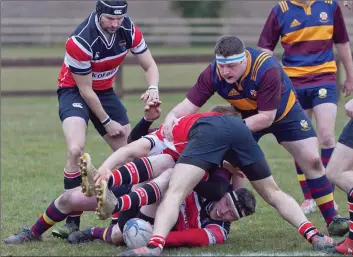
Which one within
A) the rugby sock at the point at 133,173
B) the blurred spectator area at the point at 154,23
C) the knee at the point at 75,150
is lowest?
the blurred spectator area at the point at 154,23

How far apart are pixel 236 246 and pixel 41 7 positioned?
3846 centimetres

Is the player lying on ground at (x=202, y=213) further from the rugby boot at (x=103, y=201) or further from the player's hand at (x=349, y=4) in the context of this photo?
the player's hand at (x=349, y=4)

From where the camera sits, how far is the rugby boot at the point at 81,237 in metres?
6.83

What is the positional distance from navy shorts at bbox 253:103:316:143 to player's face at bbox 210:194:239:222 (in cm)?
97

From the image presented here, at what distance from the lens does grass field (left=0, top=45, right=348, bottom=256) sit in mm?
6461

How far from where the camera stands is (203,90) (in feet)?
23.3

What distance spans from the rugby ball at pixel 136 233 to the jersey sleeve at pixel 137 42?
220cm

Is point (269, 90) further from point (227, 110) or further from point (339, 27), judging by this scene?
point (339, 27)

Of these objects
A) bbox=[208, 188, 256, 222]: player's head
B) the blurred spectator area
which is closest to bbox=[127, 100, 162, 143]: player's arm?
bbox=[208, 188, 256, 222]: player's head

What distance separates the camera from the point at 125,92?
2034 centimetres

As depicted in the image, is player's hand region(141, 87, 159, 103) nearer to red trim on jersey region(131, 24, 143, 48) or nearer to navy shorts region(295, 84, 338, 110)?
red trim on jersey region(131, 24, 143, 48)

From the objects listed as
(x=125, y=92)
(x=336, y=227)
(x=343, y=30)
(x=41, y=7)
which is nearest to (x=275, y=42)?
(x=343, y=30)

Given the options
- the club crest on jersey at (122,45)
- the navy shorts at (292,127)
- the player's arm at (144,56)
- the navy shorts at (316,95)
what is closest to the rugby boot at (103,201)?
the navy shorts at (292,127)

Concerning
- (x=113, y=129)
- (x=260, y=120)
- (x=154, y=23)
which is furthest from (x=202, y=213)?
(x=154, y=23)
